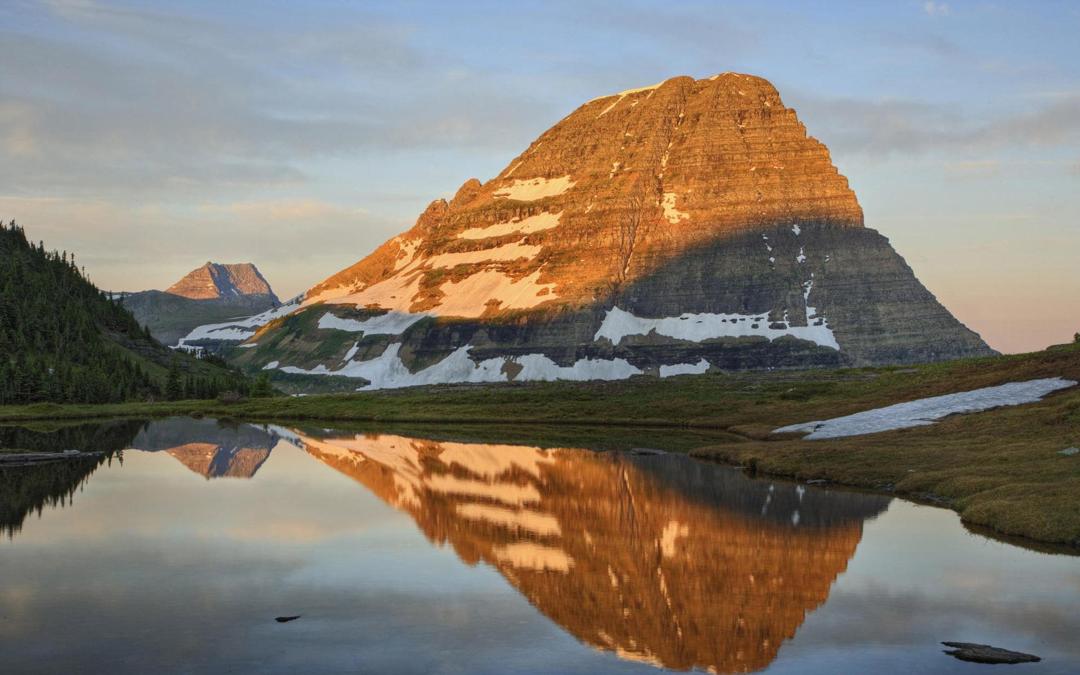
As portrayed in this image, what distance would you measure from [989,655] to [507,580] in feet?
50.3

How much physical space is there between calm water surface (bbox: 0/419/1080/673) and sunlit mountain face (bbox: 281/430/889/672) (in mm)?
147

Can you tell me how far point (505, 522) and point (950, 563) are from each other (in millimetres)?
19362

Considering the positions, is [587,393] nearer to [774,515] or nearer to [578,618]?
[774,515]

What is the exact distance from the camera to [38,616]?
97.0ft

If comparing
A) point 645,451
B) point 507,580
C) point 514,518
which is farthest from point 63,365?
point 507,580

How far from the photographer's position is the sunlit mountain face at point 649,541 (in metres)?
29.6

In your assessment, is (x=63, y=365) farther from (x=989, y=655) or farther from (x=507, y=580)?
(x=989, y=655)

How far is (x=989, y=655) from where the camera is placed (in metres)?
26.2

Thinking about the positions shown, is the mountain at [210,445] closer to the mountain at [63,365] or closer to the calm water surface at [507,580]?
the calm water surface at [507,580]

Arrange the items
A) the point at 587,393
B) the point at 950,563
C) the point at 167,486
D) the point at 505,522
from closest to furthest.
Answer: the point at 950,563 → the point at 505,522 → the point at 167,486 → the point at 587,393

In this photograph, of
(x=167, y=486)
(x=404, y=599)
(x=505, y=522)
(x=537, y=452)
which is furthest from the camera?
(x=537, y=452)

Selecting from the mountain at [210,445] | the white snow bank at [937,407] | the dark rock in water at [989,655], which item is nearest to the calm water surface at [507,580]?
the dark rock in water at [989,655]

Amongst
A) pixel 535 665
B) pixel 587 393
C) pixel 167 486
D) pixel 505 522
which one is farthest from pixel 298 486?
pixel 587 393

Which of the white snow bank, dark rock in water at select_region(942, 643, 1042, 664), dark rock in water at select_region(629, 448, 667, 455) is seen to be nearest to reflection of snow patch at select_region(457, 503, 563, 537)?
dark rock in water at select_region(942, 643, 1042, 664)
